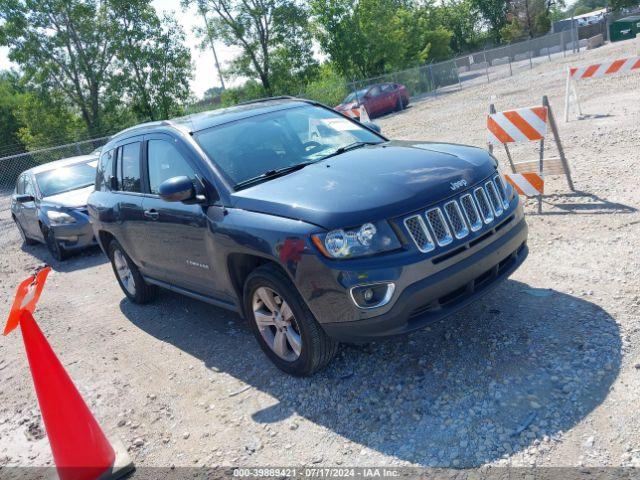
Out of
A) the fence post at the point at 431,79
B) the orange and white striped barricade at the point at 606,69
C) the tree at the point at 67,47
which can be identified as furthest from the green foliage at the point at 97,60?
the orange and white striped barricade at the point at 606,69

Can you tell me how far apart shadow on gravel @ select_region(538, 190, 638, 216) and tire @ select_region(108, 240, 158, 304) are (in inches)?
179

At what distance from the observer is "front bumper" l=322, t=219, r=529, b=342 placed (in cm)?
346

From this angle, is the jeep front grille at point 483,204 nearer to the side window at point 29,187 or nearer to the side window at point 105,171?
the side window at point 105,171

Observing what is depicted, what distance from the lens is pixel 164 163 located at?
5020 millimetres

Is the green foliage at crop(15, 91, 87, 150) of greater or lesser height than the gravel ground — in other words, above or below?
above

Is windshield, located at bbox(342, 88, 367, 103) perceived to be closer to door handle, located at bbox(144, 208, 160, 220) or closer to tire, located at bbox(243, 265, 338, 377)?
door handle, located at bbox(144, 208, 160, 220)

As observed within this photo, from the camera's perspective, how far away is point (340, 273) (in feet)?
11.3

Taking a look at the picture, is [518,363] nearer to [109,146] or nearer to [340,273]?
[340,273]

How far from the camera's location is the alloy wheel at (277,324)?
4004mm

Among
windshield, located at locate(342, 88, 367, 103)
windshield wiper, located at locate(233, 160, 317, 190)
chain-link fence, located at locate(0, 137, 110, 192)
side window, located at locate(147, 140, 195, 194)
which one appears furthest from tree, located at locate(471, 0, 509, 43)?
windshield wiper, located at locate(233, 160, 317, 190)

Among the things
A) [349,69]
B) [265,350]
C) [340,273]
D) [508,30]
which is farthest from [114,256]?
[508,30]

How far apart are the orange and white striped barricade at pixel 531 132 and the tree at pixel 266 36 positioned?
2683 centimetres

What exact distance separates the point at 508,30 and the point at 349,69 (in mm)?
45543

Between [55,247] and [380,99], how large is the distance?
20137 mm
